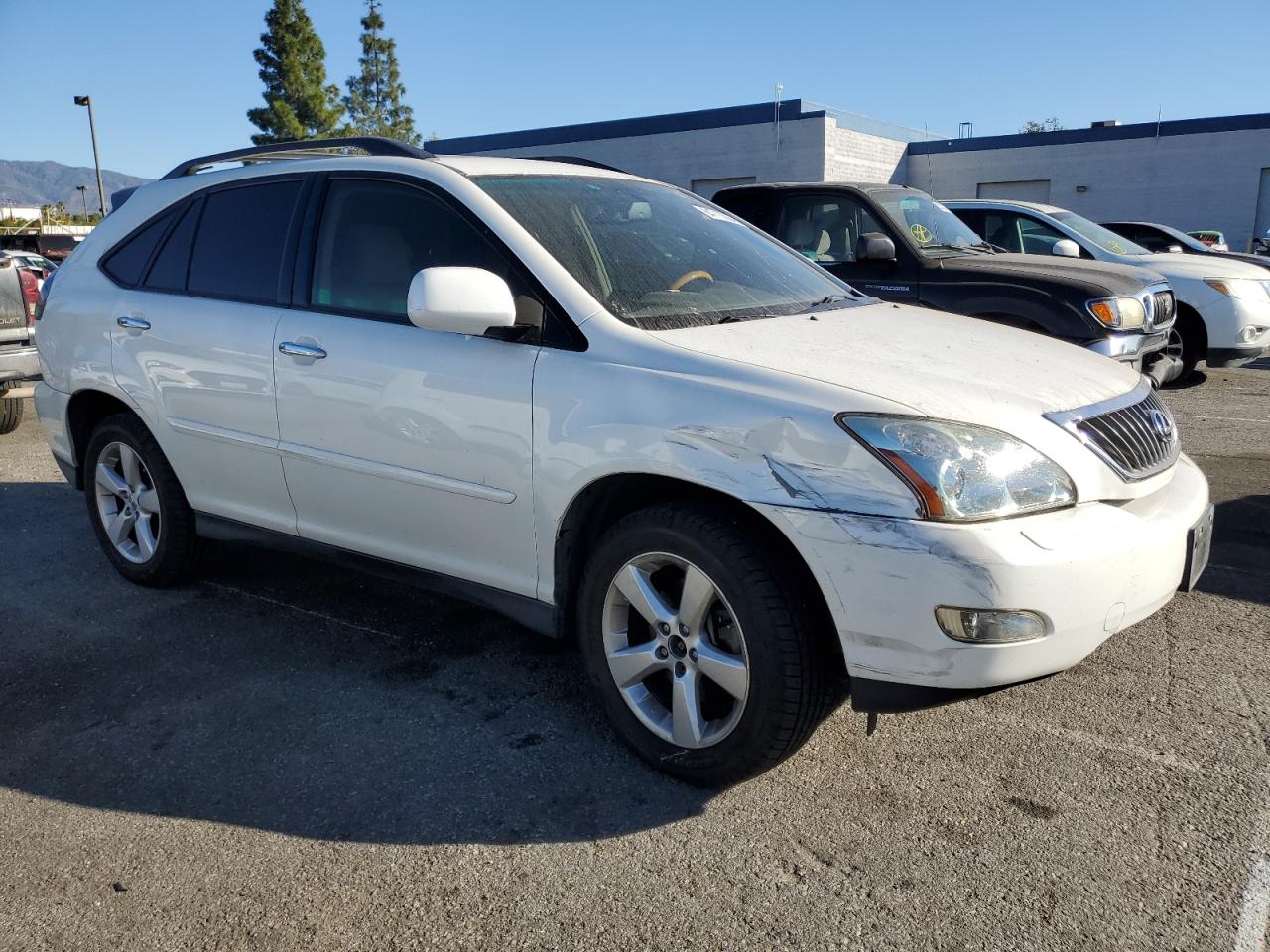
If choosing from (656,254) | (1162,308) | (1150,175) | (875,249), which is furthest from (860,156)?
(656,254)

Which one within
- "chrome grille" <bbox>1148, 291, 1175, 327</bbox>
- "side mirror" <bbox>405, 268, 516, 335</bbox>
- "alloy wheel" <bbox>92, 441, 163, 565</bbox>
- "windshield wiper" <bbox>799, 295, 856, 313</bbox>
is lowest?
"alloy wheel" <bbox>92, 441, 163, 565</bbox>

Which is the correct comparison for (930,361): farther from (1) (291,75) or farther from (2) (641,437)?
(1) (291,75)

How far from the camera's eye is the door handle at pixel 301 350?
3.74m

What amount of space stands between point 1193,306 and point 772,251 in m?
7.24

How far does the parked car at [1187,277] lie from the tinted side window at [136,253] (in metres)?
7.59

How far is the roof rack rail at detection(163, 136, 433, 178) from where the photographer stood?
4043mm

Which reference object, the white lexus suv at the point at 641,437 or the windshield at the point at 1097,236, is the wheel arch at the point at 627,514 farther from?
the windshield at the point at 1097,236

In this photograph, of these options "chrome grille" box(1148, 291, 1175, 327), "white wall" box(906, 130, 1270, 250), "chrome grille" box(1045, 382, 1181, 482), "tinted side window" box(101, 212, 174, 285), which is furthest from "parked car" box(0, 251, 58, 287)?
"white wall" box(906, 130, 1270, 250)

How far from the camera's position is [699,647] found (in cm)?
296

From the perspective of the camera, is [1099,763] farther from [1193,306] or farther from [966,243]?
[1193,306]

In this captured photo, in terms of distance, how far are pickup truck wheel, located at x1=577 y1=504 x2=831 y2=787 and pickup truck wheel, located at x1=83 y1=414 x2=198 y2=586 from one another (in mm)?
2208

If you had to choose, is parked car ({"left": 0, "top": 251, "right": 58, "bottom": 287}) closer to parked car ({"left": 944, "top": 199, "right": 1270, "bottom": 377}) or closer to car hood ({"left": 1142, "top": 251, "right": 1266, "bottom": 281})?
parked car ({"left": 944, "top": 199, "right": 1270, "bottom": 377})

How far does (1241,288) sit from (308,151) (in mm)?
8770

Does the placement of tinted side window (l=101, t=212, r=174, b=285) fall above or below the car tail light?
above
